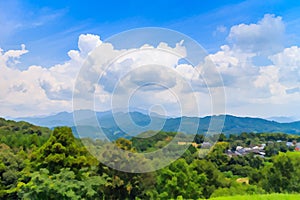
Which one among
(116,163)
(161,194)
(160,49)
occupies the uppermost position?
(160,49)

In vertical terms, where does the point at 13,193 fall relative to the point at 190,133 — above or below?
below

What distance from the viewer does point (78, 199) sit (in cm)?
1323

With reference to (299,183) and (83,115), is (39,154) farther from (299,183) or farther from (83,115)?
(299,183)

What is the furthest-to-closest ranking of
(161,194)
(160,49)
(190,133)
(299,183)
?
(299,183)
(161,194)
(190,133)
(160,49)

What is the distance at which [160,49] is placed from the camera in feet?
26.3

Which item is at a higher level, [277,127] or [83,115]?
[277,127]

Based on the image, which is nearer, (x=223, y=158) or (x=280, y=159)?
(x=280, y=159)

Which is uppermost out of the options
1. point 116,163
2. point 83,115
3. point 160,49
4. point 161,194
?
point 160,49

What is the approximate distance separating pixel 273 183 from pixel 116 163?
28.3 ft

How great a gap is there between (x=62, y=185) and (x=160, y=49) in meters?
7.01

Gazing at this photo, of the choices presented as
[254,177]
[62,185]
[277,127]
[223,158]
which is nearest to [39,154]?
[62,185]

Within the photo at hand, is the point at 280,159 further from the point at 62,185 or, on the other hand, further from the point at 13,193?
the point at 13,193

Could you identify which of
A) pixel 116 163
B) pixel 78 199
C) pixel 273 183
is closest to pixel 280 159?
pixel 273 183

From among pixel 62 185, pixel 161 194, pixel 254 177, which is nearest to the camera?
pixel 62 185
